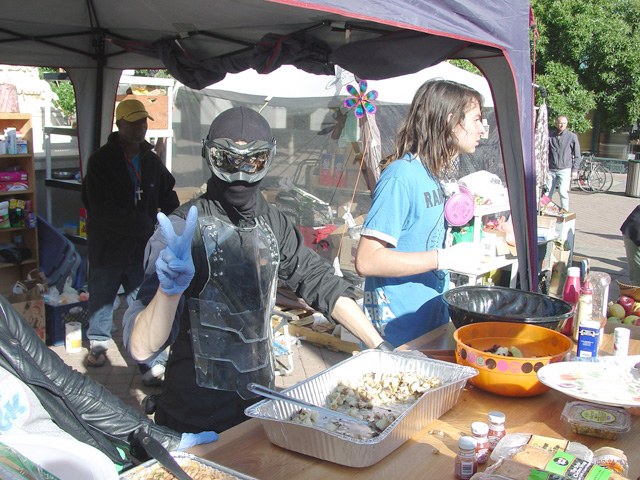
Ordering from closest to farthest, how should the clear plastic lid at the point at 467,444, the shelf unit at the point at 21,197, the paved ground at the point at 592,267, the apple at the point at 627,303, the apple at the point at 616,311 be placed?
the clear plastic lid at the point at 467,444 → the apple at the point at 616,311 → the apple at the point at 627,303 → the paved ground at the point at 592,267 → the shelf unit at the point at 21,197

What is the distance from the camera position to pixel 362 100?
6.25 metres

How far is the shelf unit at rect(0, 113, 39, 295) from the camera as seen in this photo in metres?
5.80

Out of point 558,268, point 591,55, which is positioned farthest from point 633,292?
point 591,55

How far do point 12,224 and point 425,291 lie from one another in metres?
4.82

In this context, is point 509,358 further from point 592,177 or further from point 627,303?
point 592,177

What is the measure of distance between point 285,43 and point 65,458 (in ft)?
10.7

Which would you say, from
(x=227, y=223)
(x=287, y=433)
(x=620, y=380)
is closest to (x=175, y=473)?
(x=287, y=433)

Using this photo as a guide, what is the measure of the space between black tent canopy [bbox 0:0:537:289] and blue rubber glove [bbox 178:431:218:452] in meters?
1.35

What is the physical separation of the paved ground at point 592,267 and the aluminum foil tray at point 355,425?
2.55m

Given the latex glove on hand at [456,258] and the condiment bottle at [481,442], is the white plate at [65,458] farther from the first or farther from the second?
the latex glove on hand at [456,258]

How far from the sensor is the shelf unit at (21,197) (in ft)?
19.0

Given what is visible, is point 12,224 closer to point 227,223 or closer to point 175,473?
point 227,223

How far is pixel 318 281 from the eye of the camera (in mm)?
2188

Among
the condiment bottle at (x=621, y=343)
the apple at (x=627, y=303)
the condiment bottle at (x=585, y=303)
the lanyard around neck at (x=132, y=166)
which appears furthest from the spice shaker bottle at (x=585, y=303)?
the lanyard around neck at (x=132, y=166)
